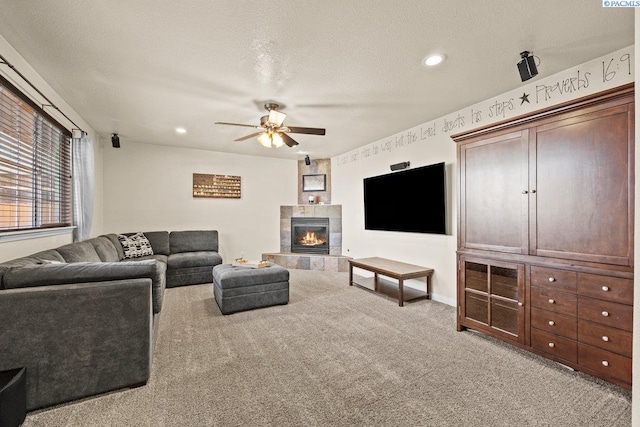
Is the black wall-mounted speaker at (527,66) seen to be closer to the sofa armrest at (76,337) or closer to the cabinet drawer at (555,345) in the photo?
the cabinet drawer at (555,345)

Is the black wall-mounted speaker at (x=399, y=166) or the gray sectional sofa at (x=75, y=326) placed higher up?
the black wall-mounted speaker at (x=399, y=166)

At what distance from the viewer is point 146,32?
1.96m

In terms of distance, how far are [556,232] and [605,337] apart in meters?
0.76

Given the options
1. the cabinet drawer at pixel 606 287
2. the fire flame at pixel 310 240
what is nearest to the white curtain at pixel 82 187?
the fire flame at pixel 310 240

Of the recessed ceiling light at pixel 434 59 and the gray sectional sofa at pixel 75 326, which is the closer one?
the gray sectional sofa at pixel 75 326

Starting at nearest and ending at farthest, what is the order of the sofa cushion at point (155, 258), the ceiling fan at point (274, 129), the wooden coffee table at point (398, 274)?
Answer: the ceiling fan at point (274, 129) → the wooden coffee table at point (398, 274) → the sofa cushion at point (155, 258)

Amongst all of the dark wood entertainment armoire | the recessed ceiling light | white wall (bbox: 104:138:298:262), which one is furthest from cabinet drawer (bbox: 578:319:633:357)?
white wall (bbox: 104:138:298:262)

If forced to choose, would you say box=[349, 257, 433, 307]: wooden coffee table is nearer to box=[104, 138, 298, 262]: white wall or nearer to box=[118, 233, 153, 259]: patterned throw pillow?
box=[104, 138, 298, 262]: white wall

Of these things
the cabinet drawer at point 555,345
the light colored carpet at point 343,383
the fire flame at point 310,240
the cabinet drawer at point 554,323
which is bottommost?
the light colored carpet at point 343,383

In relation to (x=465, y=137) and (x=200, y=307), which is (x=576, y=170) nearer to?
(x=465, y=137)

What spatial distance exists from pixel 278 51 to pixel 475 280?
2.76m

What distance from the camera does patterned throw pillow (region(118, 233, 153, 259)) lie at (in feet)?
14.4

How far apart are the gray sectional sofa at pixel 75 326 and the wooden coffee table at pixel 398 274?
273 cm

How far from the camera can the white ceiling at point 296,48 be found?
5.78 ft
